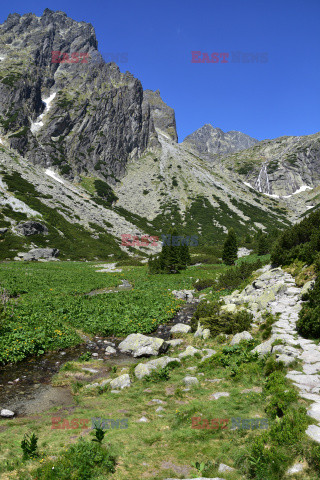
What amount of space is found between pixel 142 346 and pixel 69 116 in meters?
183

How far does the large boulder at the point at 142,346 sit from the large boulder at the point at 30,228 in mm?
71429

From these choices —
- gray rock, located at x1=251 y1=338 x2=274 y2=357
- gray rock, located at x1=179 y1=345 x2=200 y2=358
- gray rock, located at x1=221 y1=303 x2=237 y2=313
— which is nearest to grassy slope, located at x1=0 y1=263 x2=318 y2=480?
gray rock, located at x1=179 y1=345 x2=200 y2=358

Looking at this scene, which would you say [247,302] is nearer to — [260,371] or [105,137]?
[260,371]

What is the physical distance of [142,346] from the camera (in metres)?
13.5

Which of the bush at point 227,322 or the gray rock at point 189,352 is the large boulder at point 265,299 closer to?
the bush at point 227,322

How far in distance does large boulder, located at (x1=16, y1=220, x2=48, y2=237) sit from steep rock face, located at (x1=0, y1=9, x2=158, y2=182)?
7351 centimetres

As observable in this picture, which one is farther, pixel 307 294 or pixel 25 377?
pixel 307 294

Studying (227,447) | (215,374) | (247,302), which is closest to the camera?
(227,447)

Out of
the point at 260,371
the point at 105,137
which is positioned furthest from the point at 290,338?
the point at 105,137

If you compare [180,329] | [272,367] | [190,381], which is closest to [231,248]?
[180,329]

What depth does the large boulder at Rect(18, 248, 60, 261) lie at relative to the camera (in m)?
61.6

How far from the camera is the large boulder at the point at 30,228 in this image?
249 ft

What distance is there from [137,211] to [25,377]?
133m

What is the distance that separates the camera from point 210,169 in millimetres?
196875
